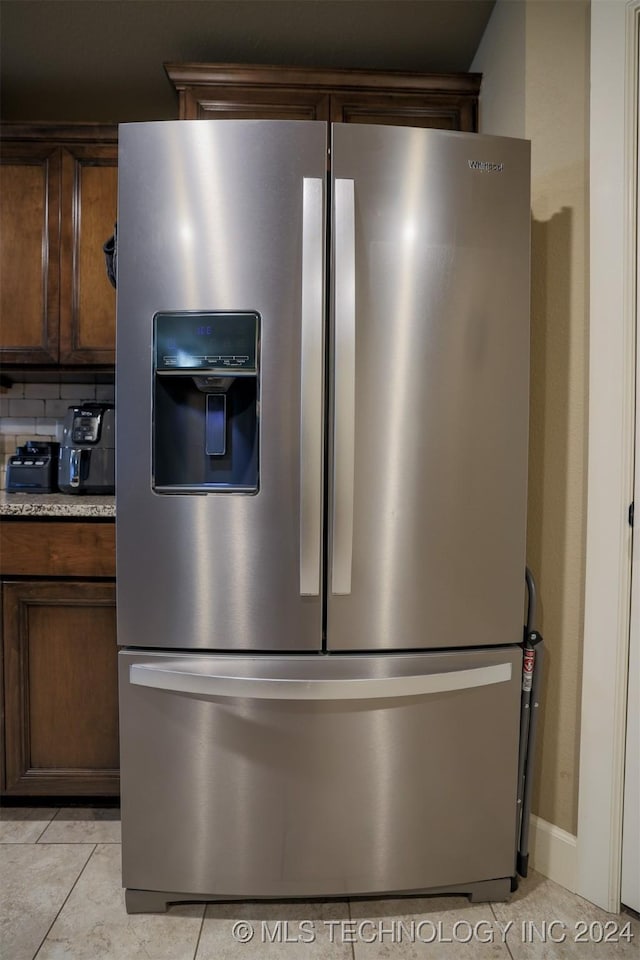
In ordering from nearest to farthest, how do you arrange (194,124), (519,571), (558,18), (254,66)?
1. (194,124)
2. (519,571)
3. (558,18)
4. (254,66)

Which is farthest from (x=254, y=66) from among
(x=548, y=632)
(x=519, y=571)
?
(x=548, y=632)

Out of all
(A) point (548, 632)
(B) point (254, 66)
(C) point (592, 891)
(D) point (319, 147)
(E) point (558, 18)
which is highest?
(B) point (254, 66)

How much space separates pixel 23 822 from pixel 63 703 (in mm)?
382

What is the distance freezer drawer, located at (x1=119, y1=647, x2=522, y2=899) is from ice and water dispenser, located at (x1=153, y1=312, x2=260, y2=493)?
433mm

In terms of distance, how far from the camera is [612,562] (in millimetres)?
1452

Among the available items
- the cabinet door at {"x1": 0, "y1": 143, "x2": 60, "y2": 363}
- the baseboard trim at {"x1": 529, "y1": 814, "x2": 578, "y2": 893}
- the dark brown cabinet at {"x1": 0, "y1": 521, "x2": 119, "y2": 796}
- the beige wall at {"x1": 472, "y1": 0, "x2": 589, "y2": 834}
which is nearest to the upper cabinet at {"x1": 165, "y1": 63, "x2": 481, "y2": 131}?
the beige wall at {"x1": 472, "y1": 0, "x2": 589, "y2": 834}

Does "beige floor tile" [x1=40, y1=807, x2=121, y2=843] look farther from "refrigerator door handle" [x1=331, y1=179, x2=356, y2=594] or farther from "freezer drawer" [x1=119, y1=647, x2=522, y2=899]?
"refrigerator door handle" [x1=331, y1=179, x2=356, y2=594]

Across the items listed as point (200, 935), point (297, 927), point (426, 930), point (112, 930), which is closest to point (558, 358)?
point (426, 930)

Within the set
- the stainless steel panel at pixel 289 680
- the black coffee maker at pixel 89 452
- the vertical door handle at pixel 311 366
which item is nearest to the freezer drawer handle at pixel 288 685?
the stainless steel panel at pixel 289 680

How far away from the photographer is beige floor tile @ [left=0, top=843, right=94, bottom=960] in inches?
52.8

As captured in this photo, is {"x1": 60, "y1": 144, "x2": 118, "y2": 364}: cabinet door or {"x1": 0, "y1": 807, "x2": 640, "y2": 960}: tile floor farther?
{"x1": 60, "y1": 144, "x2": 118, "y2": 364}: cabinet door

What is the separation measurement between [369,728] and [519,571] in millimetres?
521

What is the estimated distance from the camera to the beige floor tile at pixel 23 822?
171 centimetres

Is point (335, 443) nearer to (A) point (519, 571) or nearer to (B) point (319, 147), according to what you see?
(A) point (519, 571)
